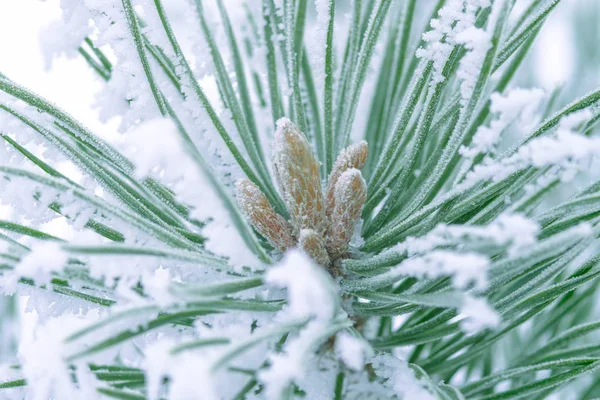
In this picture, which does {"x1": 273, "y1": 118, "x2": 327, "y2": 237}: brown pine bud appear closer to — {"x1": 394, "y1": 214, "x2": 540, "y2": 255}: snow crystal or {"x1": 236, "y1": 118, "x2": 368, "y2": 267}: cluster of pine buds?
{"x1": 236, "y1": 118, "x2": 368, "y2": 267}: cluster of pine buds

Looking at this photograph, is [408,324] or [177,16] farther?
[177,16]

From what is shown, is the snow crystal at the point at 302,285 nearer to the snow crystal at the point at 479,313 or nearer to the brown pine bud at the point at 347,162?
the snow crystal at the point at 479,313

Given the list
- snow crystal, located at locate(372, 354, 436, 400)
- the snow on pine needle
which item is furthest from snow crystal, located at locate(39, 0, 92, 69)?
snow crystal, located at locate(372, 354, 436, 400)

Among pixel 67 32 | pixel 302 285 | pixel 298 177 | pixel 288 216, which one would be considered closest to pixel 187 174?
pixel 302 285

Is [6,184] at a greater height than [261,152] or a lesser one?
lesser

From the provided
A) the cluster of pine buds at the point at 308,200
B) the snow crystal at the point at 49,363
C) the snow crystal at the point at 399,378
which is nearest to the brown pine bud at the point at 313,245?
the cluster of pine buds at the point at 308,200

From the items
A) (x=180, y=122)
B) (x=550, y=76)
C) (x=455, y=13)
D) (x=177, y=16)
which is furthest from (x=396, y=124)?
(x=177, y=16)

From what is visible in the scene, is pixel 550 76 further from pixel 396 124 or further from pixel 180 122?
pixel 180 122
